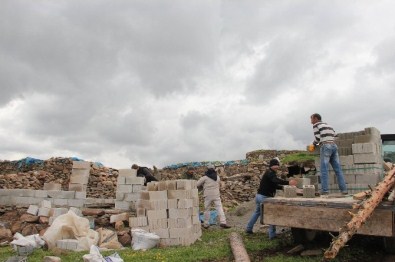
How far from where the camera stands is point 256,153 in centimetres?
3031

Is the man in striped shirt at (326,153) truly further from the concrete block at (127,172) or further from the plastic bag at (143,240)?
the concrete block at (127,172)

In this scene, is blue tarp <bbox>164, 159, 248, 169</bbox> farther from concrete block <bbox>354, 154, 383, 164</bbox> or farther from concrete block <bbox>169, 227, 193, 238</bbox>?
concrete block <bbox>169, 227, 193, 238</bbox>

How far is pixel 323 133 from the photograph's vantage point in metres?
9.02

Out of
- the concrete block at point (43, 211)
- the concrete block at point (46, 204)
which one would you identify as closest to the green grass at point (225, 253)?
the concrete block at point (43, 211)

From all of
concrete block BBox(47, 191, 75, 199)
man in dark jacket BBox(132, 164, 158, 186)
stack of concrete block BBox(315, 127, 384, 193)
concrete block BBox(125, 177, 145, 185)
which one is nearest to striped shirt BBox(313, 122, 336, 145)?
stack of concrete block BBox(315, 127, 384, 193)

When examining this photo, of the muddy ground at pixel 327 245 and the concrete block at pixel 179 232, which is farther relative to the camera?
the concrete block at pixel 179 232

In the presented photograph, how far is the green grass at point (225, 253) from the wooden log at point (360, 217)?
1.76m

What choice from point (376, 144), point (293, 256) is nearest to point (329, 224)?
point (293, 256)

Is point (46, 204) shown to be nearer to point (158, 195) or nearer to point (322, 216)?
point (158, 195)

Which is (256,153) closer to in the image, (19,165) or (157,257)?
(19,165)

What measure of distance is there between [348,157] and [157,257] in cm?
522

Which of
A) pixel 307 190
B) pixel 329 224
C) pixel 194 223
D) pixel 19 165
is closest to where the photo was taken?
pixel 329 224

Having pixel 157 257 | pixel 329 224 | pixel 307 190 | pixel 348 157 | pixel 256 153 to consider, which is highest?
pixel 256 153

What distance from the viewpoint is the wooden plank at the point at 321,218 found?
17.7 feet
